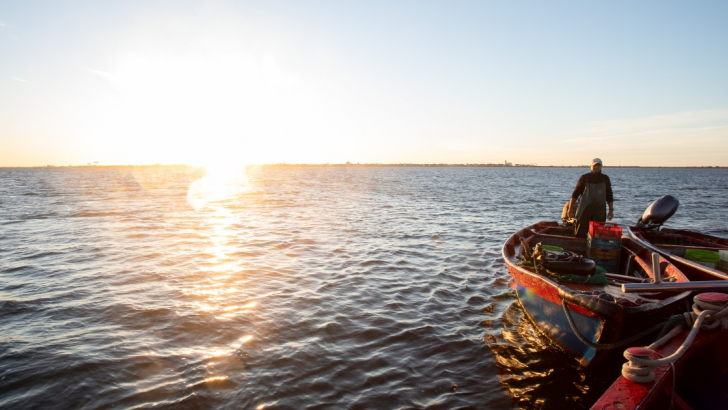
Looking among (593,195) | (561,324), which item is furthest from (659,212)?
(561,324)

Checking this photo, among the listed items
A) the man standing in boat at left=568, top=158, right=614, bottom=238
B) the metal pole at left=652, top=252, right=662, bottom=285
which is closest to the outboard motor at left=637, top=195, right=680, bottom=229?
the man standing in boat at left=568, top=158, right=614, bottom=238

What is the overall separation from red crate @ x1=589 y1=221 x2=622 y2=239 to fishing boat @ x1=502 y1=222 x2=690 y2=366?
2.10 feet

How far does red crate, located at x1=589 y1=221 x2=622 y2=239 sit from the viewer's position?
9.53m

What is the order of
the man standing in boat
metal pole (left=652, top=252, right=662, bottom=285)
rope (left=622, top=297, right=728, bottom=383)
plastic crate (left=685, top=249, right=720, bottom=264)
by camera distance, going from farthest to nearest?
the man standing in boat, plastic crate (left=685, top=249, right=720, bottom=264), metal pole (left=652, top=252, right=662, bottom=285), rope (left=622, top=297, right=728, bottom=383)

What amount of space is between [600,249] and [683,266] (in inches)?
62.1

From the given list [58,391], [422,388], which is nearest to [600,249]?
[422,388]

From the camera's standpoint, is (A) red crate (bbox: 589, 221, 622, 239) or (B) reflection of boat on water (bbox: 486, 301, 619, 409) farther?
(A) red crate (bbox: 589, 221, 622, 239)

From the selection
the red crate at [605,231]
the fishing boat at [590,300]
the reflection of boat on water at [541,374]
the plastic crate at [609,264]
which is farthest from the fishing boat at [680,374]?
the plastic crate at [609,264]

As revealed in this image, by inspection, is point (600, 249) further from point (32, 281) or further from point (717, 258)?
point (32, 281)

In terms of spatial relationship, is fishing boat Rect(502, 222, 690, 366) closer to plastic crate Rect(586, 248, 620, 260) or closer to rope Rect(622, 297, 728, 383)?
plastic crate Rect(586, 248, 620, 260)

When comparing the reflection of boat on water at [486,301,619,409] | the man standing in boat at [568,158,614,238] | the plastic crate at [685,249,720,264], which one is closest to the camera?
the reflection of boat on water at [486,301,619,409]

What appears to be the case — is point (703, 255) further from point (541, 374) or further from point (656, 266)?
point (541, 374)

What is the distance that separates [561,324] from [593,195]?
15.5 feet

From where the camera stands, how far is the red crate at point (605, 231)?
9.53 meters
